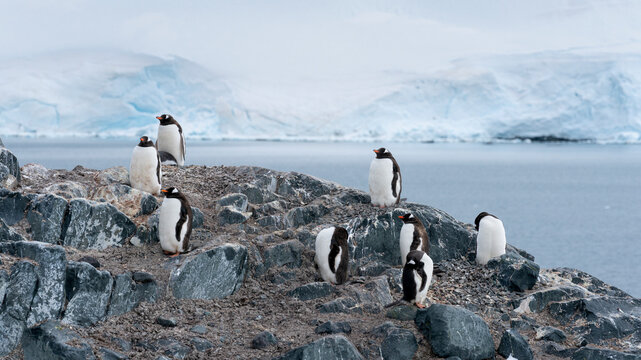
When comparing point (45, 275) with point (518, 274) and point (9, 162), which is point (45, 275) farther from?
point (518, 274)

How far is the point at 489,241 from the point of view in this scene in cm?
933

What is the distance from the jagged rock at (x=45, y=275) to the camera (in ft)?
21.7

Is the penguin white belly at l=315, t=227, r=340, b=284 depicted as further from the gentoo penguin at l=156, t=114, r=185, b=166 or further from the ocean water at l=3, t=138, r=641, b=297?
the ocean water at l=3, t=138, r=641, b=297

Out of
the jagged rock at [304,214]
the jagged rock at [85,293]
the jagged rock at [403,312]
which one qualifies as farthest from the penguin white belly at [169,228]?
the jagged rock at [403,312]

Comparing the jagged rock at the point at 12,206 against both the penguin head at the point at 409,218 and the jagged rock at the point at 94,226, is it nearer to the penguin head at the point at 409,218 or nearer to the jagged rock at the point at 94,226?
the jagged rock at the point at 94,226

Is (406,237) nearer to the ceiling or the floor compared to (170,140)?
nearer to the floor

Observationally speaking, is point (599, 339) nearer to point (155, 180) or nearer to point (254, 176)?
point (254, 176)

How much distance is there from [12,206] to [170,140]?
3933 millimetres

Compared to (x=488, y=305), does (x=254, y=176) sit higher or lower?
higher

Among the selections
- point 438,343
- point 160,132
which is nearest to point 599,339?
point 438,343

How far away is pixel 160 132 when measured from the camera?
1172cm

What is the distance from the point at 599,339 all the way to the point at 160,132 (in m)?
8.32

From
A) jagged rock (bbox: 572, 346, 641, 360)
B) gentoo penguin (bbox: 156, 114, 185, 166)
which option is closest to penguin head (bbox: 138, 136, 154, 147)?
gentoo penguin (bbox: 156, 114, 185, 166)

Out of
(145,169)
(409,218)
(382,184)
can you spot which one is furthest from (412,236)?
(145,169)
